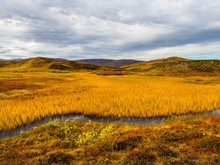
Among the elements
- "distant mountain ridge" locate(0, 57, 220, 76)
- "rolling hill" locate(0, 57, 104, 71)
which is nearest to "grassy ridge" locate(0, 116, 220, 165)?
"distant mountain ridge" locate(0, 57, 220, 76)

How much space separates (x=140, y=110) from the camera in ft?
53.2

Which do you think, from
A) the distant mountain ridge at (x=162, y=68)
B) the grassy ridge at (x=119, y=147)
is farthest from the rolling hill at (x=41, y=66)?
the grassy ridge at (x=119, y=147)

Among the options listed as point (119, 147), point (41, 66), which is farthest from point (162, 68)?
point (119, 147)

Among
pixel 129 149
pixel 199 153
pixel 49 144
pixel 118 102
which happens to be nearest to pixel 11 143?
pixel 49 144

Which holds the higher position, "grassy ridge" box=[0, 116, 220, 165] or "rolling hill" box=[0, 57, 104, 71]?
"rolling hill" box=[0, 57, 104, 71]

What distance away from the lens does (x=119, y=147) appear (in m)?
8.37

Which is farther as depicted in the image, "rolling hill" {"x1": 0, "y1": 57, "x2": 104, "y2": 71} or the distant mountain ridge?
"rolling hill" {"x1": 0, "y1": 57, "x2": 104, "y2": 71}

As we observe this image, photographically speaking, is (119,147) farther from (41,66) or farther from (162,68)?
(41,66)

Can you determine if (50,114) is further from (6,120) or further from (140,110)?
(140,110)

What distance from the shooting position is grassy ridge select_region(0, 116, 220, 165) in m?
7.23

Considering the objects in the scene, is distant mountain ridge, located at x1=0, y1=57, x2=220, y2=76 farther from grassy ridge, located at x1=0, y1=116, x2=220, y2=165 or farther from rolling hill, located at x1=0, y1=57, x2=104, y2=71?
grassy ridge, located at x1=0, y1=116, x2=220, y2=165

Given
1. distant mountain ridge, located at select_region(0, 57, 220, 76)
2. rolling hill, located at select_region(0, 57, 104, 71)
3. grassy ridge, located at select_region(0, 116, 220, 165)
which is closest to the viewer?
grassy ridge, located at select_region(0, 116, 220, 165)

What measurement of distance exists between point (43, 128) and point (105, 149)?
15.6 feet

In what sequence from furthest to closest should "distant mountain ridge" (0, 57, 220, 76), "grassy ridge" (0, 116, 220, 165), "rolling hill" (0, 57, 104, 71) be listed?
"rolling hill" (0, 57, 104, 71) → "distant mountain ridge" (0, 57, 220, 76) → "grassy ridge" (0, 116, 220, 165)
